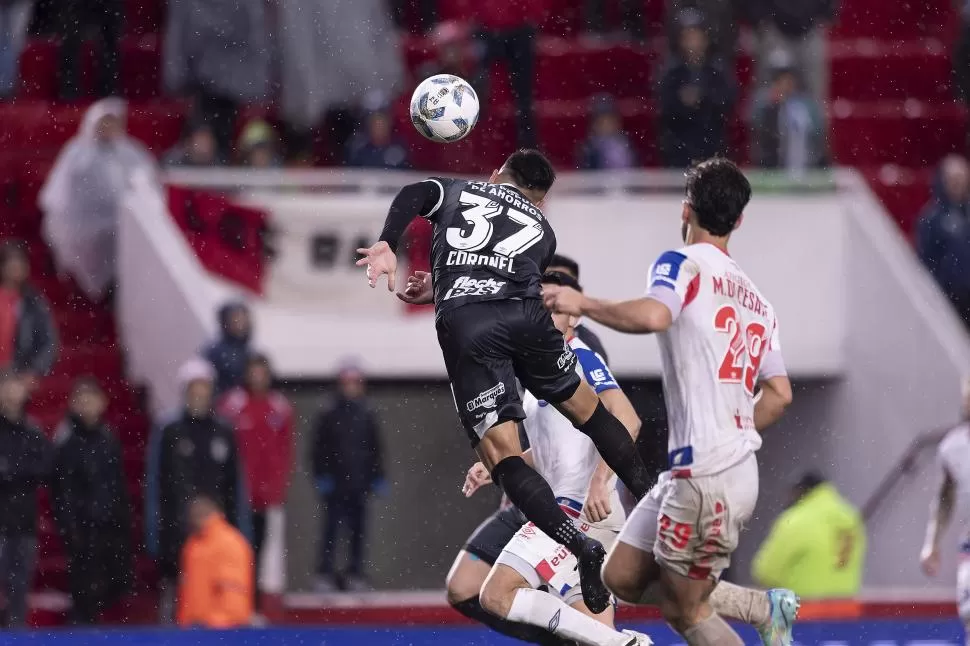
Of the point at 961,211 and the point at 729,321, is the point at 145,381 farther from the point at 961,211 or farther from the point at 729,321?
the point at 729,321

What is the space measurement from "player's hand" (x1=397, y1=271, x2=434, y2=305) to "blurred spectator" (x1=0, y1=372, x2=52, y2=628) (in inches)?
215

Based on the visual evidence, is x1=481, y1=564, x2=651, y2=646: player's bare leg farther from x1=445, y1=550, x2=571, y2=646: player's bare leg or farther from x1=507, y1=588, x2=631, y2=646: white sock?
x1=445, y1=550, x2=571, y2=646: player's bare leg

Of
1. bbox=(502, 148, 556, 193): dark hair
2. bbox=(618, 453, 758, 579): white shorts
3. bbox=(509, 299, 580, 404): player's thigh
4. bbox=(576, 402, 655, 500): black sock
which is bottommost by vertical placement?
bbox=(618, 453, 758, 579): white shorts

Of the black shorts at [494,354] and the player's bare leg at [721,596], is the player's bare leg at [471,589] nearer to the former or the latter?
the player's bare leg at [721,596]

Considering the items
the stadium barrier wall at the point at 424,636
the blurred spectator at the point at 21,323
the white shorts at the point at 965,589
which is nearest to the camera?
the white shorts at the point at 965,589

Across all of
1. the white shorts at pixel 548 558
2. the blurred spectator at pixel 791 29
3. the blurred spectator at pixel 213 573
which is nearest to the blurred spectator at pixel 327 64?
the blurred spectator at pixel 791 29

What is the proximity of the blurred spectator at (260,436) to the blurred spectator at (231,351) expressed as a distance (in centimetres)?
9

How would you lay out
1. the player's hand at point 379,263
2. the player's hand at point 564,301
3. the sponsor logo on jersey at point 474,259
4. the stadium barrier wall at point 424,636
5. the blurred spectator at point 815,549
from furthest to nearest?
the blurred spectator at point 815,549, the stadium barrier wall at point 424,636, the sponsor logo on jersey at point 474,259, the player's hand at point 564,301, the player's hand at point 379,263

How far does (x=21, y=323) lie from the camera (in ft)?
48.6

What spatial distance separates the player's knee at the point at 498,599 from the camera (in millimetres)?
8673

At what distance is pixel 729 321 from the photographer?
8219 millimetres

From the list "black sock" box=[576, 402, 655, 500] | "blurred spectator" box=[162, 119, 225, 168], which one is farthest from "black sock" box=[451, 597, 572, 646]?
"blurred spectator" box=[162, 119, 225, 168]

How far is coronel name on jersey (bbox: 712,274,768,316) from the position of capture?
26.9 ft

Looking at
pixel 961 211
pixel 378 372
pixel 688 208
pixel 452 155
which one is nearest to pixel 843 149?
pixel 961 211
